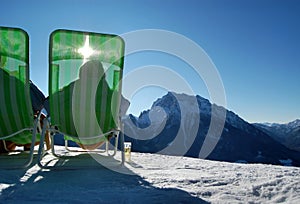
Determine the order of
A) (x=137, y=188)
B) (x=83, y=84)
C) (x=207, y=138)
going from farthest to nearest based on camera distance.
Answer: (x=207, y=138) → (x=83, y=84) → (x=137, y=188)

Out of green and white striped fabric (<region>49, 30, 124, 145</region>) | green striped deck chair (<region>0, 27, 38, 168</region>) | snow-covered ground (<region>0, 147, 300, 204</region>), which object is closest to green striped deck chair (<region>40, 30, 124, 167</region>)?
green and white striped fabric (<region>49, 30, 124, 145</region>)

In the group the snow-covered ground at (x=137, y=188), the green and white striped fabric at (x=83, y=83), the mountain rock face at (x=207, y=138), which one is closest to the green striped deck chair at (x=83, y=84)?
the green and white striped fabric at (x=83, y=83)

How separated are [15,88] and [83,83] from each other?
2.54ft

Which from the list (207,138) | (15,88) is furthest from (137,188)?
(207,138)

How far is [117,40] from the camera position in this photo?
10.2 feet

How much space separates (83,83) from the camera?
3.01 meters

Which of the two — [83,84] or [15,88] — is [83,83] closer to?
[83,84]

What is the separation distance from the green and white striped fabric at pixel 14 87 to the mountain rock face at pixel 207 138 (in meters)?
106

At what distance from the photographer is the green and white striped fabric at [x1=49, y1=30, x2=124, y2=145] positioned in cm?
298

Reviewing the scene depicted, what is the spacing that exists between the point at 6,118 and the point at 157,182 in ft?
6.06

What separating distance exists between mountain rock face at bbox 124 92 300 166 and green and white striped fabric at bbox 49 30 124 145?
106 m

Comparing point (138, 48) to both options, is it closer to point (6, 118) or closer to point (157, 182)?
point (6, 118)

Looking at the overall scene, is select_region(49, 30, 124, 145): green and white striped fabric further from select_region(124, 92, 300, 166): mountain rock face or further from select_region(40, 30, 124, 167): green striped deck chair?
select_region(124, 92, 300, 166): mountain rock face

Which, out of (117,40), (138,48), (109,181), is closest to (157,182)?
(109,181)
